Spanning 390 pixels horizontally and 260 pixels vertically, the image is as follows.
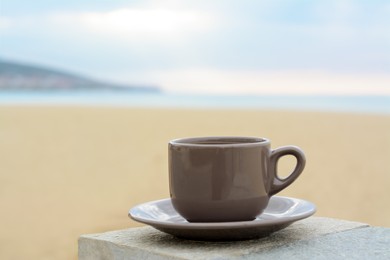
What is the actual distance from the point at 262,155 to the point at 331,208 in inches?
141

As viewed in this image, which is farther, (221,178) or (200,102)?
(200,102)

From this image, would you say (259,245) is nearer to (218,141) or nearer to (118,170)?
(218,141)

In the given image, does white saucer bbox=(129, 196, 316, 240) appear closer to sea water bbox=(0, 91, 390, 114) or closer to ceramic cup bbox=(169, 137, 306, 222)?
ceramic cup bbox=(169, 137, 306, 222)

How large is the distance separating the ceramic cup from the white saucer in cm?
2

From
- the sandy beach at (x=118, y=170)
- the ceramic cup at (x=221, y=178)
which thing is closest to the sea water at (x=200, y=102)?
the sandy beach at (x=118, y=170)

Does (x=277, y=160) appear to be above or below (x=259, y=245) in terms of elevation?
above

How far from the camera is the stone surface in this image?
81 centimetres

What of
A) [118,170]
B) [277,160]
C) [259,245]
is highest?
[277,160]

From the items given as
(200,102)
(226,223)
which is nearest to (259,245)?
(226,223)

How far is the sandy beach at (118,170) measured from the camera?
3963 millimetres

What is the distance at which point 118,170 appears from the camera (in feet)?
18.0

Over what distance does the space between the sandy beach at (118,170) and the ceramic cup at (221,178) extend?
2581mm

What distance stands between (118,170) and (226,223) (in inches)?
187

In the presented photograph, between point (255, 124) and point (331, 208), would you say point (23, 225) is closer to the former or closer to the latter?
point (331, 208)
